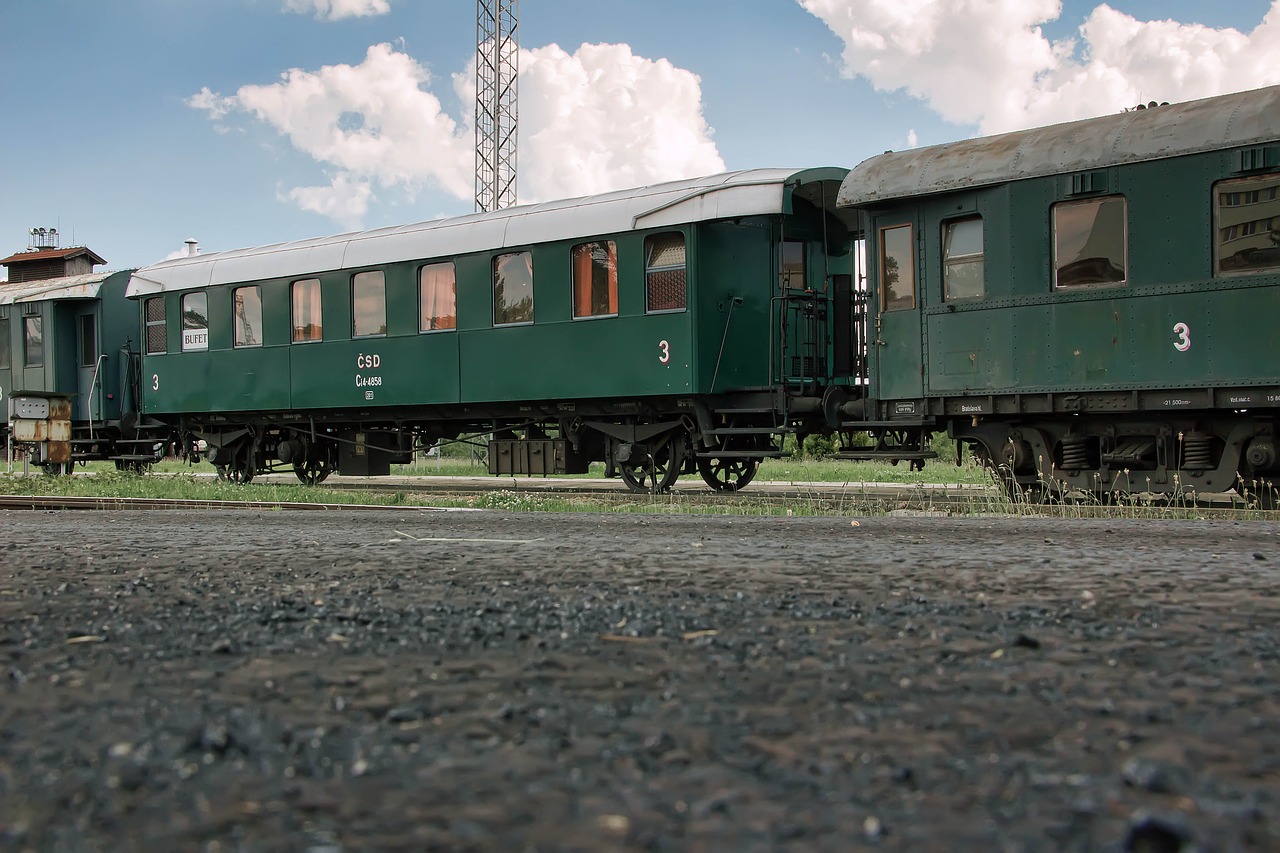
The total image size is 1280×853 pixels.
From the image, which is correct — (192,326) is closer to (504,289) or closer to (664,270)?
(504,289)

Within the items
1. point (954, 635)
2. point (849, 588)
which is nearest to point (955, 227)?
point (849, 588)

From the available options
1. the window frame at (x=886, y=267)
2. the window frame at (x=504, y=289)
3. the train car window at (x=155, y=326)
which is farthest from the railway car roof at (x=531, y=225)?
the window frame at (x=886, y=267)

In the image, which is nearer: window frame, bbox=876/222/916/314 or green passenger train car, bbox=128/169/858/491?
window frame, bbox=876/222/916/314

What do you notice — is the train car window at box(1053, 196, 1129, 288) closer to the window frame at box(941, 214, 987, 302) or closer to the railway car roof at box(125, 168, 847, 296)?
the window frame at box(941, 214, 987, 302)

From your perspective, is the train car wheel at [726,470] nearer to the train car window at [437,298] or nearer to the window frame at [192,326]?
the train car window at [437,298]

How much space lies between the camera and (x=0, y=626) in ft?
10.4

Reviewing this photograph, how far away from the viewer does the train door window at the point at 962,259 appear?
11.0 m

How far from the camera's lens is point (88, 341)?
21.0 metres

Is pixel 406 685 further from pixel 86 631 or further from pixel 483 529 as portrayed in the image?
pixel 483 529

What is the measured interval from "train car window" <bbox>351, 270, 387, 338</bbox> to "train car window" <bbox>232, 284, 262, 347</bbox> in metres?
2.14

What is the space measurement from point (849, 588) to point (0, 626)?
269cm

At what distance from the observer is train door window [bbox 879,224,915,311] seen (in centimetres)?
1148

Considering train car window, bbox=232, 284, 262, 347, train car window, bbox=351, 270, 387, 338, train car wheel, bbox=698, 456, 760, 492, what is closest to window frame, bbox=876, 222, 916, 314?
train car wheel, bbox=698, 456, 760, 492

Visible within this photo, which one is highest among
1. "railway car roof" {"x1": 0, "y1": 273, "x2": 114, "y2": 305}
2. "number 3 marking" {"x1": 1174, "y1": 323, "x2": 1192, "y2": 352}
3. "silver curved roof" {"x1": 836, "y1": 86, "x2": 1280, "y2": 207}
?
"railway car roof" {"x1": 0, "y1": 273, "x2": 114, "y2": 305}
